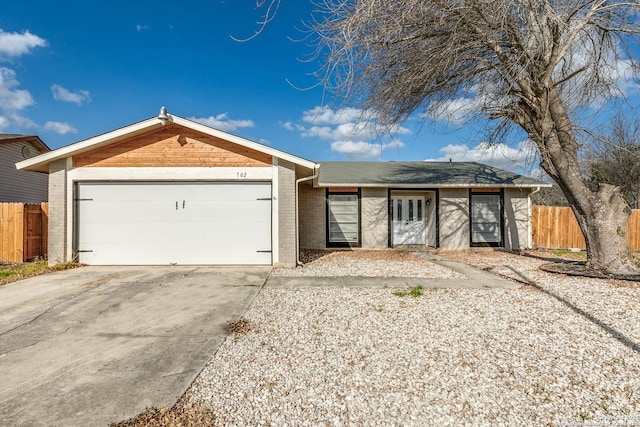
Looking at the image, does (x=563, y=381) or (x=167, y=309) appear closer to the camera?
(x=563, y=381)

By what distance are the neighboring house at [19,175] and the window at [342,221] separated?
13.0 meters

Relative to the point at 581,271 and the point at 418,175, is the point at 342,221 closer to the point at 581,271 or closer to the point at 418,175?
the point at 418,175

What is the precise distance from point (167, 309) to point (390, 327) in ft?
10.8

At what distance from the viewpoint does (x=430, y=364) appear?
3.03 m

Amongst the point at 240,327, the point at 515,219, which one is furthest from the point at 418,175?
the point at 240,327

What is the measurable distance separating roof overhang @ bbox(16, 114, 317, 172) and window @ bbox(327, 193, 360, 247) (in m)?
3.80

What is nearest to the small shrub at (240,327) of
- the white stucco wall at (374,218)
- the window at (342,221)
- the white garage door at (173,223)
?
the white garage door at (173,223)

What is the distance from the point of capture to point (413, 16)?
17.6ft

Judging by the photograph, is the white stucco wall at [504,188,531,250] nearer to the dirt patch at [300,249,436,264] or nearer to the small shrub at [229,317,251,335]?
Result: the dirt patch at [300,249,436,264]

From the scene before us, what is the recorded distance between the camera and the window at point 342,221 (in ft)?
38.9

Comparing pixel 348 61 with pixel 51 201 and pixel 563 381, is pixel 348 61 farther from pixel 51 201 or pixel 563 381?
pixel 51 201

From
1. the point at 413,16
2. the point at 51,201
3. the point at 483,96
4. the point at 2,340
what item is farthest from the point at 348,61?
the point at 51,201

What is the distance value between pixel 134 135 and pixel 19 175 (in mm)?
9844

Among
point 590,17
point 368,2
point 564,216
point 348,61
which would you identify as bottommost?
point 564,216
